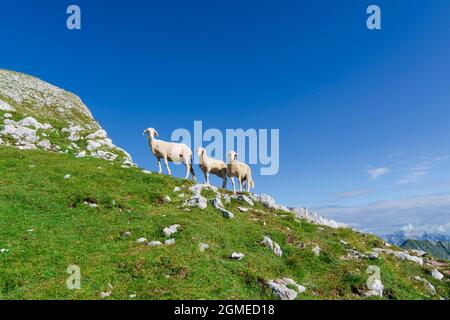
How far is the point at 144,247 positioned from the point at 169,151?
49.2 ft

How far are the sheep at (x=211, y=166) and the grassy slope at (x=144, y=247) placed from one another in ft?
17.0

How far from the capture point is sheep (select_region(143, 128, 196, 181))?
97.0ft

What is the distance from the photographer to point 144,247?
15602 millimetres

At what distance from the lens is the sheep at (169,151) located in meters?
29.6

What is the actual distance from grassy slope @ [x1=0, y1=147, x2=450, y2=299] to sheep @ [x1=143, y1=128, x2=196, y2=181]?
4.44m

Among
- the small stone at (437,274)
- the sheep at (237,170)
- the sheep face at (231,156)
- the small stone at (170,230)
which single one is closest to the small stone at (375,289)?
the small stone at (437,274)

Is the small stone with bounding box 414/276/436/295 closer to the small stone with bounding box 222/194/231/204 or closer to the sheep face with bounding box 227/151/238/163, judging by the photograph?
the small stone with bounding box 222/194/231/204

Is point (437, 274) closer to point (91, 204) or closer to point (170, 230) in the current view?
point (170, 230)

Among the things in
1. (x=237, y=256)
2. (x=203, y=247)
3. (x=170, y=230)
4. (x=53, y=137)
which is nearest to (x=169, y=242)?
(x=170, y=230)

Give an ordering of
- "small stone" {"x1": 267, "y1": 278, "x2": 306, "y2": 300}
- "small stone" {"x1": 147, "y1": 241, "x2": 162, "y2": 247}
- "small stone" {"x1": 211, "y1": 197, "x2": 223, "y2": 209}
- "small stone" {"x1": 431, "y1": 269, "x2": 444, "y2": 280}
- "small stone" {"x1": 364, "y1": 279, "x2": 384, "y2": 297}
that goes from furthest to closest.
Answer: "small stone" {"x1": 211, "y1": 197, "x2": 223, "y2": 209}
"small stone" {"x1": 431, "y1": 269, "x2": 444, "y2": 280}
"small stone" {"x1": 147, "y1": 241, "x2": 162, "y2": 247}
"small stone" {"x1": 364, "y1": 279, "x2": 384, "y2": 297}
"small stone" {"x1": 267, "y1": 278, "x2": 306, "y2": 300}

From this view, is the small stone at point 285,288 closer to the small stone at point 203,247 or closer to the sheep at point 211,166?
the small stone at point 203,247

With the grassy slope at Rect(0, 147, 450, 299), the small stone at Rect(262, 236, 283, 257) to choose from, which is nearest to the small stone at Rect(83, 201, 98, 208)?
the grassy slope at Rect(0, 147, 450, 299)

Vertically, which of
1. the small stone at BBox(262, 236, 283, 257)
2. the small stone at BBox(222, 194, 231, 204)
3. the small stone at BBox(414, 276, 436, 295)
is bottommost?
the small stone at BBox(414, 276, 436, 295)
